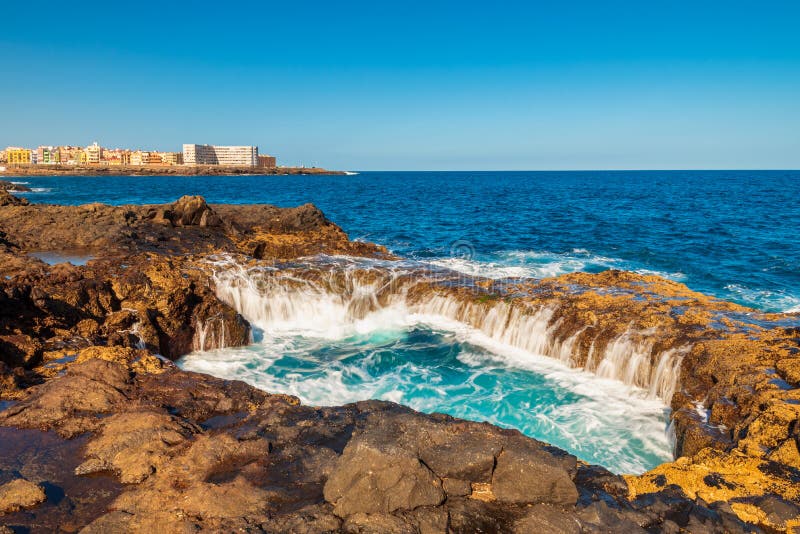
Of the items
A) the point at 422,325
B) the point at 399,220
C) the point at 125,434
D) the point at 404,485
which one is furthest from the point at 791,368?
the point at 399,220

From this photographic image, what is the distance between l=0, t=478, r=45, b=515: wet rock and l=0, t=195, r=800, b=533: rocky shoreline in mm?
16

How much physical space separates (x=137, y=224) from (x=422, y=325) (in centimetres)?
1200

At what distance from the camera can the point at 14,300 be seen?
9.78 m

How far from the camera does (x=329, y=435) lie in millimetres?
6223

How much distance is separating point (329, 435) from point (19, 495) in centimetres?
314

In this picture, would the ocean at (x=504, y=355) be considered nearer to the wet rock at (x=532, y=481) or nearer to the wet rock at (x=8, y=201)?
the wet rock at (x=532, y=481)

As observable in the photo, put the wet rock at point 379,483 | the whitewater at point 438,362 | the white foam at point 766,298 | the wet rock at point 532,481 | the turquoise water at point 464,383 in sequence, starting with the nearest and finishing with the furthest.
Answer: the wet rock at point 379,483 → the wet rock at point 532,481 → the turquoise water at point 464,383 → the whitewater at point 438,362 → the white foam at point 766,298

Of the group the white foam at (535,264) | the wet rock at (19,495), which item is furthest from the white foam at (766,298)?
the wet rock at (19,495)

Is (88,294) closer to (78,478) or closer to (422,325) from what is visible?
(78,478)

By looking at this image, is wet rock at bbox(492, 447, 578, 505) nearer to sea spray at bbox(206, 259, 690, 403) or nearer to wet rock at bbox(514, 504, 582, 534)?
wet rock at bbox(514, 504, 582, 534)

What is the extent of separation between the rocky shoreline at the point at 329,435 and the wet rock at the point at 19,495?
0.6 inches

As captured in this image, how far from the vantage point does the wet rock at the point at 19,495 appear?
4.73 metres

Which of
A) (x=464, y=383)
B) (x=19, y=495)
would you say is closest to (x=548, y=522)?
(x=19, y=495)

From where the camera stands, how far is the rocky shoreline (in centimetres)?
464
